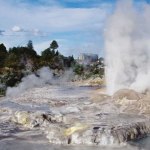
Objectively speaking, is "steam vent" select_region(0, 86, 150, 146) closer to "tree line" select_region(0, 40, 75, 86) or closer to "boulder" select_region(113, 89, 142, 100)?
"boulder" select_region(113, 89, 142, 100)

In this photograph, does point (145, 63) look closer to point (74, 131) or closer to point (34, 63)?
point (74, 131)

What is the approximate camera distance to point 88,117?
15.1 meters

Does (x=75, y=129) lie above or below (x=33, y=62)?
below

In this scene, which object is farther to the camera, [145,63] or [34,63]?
[34,63]

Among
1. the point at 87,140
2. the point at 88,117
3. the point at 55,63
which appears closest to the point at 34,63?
the point at 55,63

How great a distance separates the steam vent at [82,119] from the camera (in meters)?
12.3

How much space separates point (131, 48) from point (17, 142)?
1150 cm

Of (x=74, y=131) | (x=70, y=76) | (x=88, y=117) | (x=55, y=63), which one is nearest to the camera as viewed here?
(x=74, y=131)

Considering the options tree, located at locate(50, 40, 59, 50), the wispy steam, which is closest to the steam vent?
the wispy steam

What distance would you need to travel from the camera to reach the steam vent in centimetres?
1232

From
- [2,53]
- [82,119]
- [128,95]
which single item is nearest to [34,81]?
[2,53]

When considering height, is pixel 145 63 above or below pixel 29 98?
above

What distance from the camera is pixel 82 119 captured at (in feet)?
47.8

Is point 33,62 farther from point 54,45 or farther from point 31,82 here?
point 31,82
